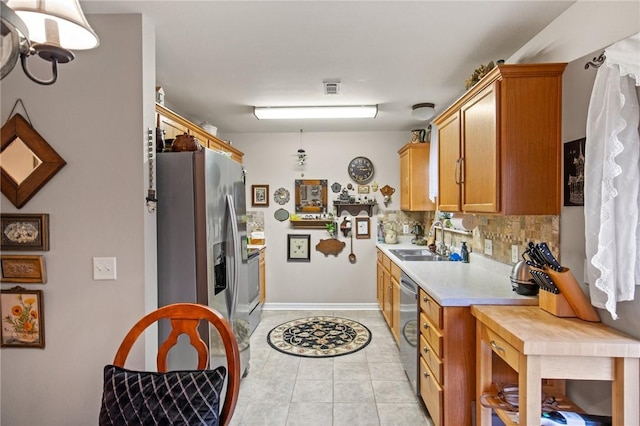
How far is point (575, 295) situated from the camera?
1493 millimetres

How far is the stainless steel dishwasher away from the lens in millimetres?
2279

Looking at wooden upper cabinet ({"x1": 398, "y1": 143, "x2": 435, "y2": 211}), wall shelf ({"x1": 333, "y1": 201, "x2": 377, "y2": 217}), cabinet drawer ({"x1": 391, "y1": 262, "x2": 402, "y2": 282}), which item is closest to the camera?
cabinet drawer ({"x1": 391, "y1": 262, "x2": 402, "y2": 282})

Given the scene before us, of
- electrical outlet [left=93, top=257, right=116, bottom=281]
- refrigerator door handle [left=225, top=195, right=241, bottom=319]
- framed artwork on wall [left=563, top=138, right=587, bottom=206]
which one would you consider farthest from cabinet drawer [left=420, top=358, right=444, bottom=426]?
electrical outlet [left=93, top=257, right=116, bottom=281]

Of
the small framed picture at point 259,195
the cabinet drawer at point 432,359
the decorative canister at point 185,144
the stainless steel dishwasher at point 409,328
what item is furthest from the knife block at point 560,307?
the small framed picture at point 259,195

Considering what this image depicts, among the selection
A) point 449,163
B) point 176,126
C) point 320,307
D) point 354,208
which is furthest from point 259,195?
point 449,163

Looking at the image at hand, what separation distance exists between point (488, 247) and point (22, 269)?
10.1ft

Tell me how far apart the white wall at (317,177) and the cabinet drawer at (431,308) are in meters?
2.27

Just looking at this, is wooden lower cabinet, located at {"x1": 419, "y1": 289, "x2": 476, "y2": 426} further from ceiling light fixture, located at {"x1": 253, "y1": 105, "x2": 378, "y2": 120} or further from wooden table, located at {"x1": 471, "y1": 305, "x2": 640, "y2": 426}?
ceiling light fixture, located at {"x1": 253, "y1": 105, "x2": 378, "y2": 120}

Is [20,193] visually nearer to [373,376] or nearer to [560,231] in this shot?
[373,376]

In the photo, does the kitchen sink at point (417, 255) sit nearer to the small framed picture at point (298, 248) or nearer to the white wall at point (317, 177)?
the white wall at point (317, 177)

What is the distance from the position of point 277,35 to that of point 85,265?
1710 mm

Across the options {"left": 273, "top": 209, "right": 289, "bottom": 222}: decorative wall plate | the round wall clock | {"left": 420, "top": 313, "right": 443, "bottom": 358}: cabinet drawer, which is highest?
the round wall clock

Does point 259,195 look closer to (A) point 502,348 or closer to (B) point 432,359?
(B) point 432,359

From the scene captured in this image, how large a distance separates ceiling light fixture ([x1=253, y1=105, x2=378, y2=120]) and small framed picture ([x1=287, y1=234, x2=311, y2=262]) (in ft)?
5.59
